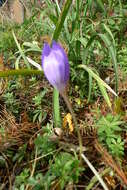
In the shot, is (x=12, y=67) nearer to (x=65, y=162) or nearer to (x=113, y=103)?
(x=113, y=103)

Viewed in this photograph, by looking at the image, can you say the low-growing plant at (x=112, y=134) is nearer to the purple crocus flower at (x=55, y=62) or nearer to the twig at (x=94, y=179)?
the twig at (x=94, y=179)

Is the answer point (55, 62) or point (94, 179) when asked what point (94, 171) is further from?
point (55, 62)

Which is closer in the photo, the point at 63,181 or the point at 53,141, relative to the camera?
the point at 63,181

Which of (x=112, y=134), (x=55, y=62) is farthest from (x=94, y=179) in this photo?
(x=55, y=62)

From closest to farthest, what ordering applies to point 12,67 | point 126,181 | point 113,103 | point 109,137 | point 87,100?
1. point 126,181
2. point 109,137
3. point 113,103
4. point 87,100
5. point 12,67

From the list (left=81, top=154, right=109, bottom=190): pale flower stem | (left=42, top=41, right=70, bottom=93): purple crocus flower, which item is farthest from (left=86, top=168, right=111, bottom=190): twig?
(left=42, top=41, right=70, bottom=93): purple crocus flower

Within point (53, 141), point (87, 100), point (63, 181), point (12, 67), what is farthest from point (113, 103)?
point (12, 67)

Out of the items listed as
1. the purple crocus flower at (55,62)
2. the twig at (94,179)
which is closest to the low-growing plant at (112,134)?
the twig at (94,179)

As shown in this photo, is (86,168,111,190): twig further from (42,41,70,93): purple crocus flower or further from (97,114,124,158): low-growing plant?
(42,41,70,93): purple crocus flower
